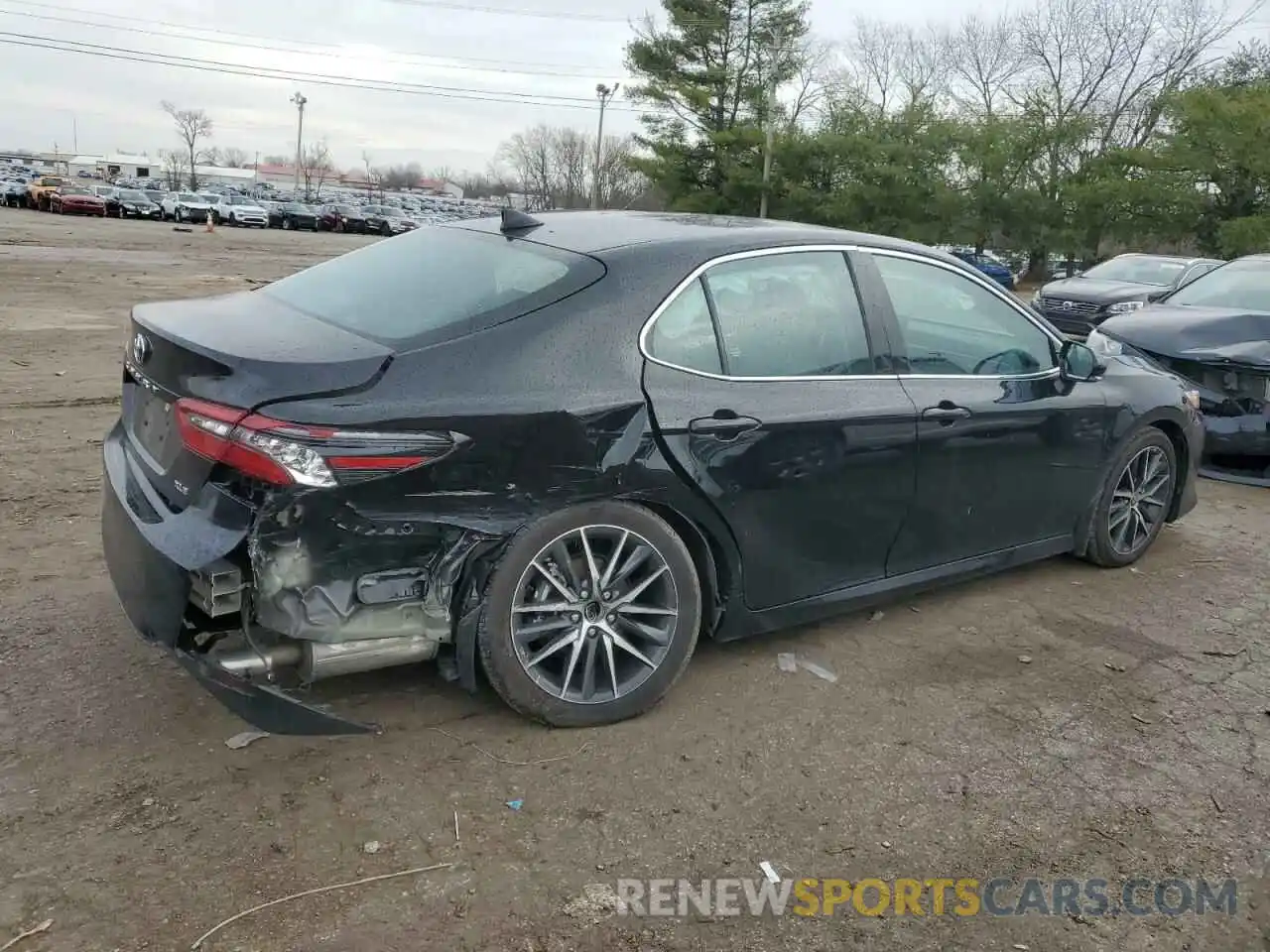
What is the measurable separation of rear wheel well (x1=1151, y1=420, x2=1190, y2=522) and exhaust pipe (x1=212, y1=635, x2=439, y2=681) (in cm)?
401

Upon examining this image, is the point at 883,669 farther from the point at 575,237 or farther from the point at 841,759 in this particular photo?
the point at 575,237

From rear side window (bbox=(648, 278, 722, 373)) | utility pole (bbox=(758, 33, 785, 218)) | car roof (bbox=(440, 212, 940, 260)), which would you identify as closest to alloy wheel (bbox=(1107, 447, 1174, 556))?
car roof (bbox=(440, 212, 940, 260))

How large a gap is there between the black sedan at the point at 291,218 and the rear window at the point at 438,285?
47.5m

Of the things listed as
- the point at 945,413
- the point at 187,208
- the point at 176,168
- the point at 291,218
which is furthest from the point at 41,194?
the point at 176,168

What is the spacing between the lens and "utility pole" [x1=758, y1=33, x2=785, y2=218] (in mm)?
37500

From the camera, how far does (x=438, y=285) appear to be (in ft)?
11.3

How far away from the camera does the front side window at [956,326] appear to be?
4.00m

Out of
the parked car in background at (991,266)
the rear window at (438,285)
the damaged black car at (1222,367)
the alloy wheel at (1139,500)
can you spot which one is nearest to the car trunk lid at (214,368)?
the rear window at (438,285)

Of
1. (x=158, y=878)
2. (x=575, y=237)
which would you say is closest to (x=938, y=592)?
(x=575, y=237)

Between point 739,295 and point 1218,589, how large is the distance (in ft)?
10.1

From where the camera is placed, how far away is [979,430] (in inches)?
161

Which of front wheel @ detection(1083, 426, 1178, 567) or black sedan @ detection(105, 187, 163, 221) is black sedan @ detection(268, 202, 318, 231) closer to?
black sedan @ detection(105, 187, 163, 221)

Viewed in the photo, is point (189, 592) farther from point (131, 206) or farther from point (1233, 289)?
point (131, 206)

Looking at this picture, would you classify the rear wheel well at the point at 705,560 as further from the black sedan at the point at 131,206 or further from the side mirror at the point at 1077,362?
the black sedan at the point at 131,206
